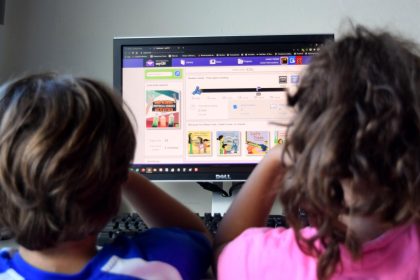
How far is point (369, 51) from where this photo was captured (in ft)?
1.65

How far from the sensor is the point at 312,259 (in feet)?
1.72

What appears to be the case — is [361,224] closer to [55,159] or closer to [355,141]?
[355,141]

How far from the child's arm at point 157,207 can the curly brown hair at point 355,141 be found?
0.24 metres

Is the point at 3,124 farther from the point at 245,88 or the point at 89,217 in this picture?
the point at 245,88

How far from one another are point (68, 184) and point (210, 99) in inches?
24.4

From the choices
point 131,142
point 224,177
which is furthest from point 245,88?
point 131,142

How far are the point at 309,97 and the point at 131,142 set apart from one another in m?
0.22

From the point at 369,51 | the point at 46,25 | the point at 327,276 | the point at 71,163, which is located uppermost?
the point at 46,25

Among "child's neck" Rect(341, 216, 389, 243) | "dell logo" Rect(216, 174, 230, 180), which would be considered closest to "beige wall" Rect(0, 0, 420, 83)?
"dell logo" Rect(216, 174, 230, 180)

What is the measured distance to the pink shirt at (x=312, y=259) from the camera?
51 centimetres

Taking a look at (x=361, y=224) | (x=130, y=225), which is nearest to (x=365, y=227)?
(x=361, y=224)

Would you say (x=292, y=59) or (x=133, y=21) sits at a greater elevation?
(x=133, y=21)

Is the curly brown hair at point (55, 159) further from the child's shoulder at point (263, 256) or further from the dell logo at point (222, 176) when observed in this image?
the dell logo at point (222, 176)

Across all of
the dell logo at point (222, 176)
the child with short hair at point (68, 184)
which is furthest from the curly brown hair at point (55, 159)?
the dell logo at point (222, 176)
